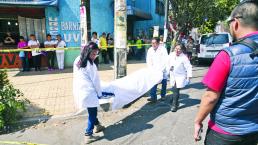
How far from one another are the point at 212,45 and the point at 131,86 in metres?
9.13

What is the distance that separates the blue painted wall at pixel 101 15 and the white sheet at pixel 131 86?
8.41 metres

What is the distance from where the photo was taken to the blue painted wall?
14.4m

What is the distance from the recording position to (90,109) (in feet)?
15.6

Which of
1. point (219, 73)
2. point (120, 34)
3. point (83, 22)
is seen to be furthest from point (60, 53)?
point (219, 73)

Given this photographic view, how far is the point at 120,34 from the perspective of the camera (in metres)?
6.76

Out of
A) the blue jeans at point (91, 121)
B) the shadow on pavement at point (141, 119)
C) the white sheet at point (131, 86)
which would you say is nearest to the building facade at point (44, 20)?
the white sheet at point (131, 86)

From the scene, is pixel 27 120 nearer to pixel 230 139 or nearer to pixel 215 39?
pixel 230 139

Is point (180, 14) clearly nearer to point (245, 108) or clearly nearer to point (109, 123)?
point (109, 123)

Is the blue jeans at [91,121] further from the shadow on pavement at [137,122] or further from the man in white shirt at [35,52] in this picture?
the man in white shirt at [35,52]

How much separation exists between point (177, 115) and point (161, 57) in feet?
5.19

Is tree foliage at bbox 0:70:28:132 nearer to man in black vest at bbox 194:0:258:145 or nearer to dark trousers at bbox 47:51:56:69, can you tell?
man in black vest at bbox 194:0:258:145

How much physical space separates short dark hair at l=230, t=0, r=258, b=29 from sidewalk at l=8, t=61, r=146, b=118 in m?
4.76

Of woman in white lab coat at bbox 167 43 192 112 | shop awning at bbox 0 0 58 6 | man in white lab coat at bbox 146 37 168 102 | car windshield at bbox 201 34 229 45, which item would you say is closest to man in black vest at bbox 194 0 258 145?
woman in white lab coat at bbox 167 43 192 112

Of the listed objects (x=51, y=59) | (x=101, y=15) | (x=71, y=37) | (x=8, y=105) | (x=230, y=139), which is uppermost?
(x=101, y=15)
